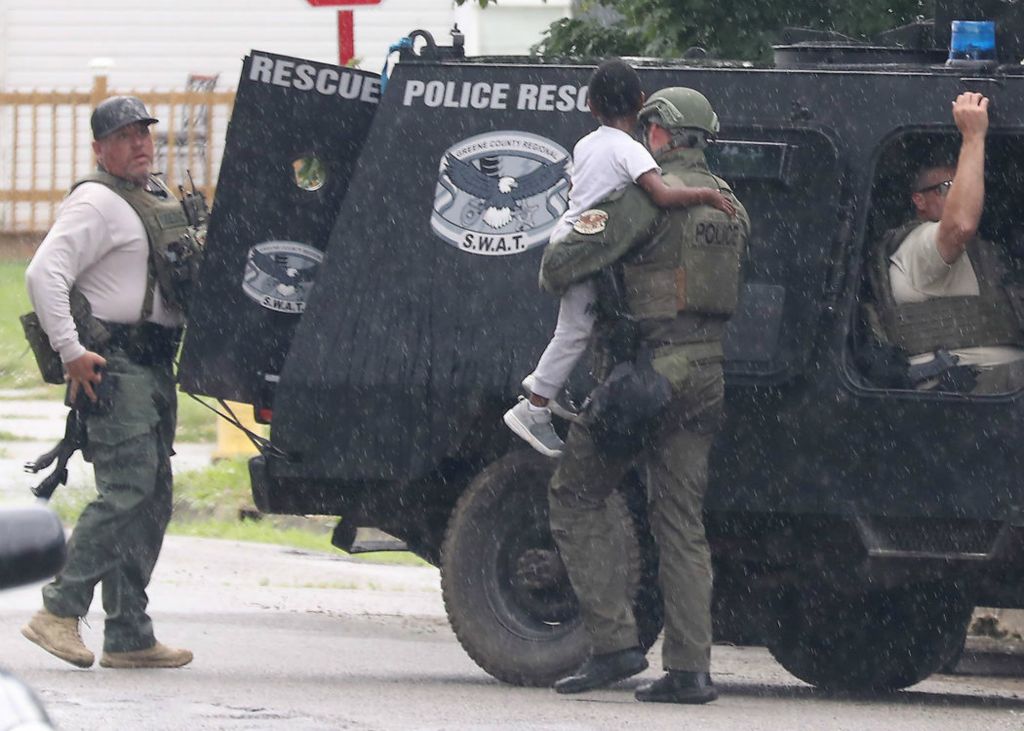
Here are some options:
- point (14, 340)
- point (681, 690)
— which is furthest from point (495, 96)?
point (14, 340)

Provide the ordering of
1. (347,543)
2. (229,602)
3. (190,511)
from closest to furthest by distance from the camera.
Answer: (347,543)
(229,602)
(190,511)

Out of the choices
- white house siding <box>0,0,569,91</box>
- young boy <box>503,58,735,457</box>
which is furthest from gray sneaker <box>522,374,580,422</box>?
white house siding <box>0,0,569,91</box>

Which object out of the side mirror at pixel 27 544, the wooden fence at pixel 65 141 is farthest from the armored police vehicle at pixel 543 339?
the wooden fence at pixel 65 141

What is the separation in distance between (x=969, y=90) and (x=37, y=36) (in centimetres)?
1914

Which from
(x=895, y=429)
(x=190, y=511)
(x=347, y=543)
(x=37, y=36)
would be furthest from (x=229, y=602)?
(x=37, y=36)

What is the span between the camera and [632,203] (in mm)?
6688

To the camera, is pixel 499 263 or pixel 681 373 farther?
pixel 499 263

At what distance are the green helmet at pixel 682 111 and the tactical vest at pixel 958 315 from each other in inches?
32.2

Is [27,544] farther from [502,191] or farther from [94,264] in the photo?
[94,264]

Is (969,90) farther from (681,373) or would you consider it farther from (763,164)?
(681,373)

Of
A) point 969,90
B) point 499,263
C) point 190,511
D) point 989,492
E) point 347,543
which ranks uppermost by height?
point 969,90

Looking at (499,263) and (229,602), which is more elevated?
(499,263)

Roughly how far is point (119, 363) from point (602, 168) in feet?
5.98

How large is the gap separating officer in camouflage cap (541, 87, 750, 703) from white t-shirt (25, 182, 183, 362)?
155 cm
